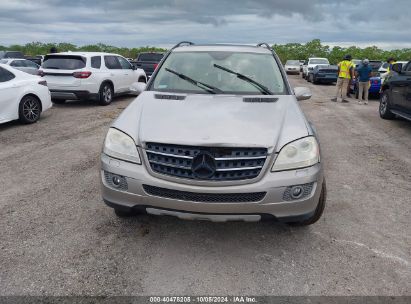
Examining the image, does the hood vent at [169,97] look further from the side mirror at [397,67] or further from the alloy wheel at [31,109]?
the side mirror at [397,67]

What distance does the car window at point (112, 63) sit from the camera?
41.6 ft

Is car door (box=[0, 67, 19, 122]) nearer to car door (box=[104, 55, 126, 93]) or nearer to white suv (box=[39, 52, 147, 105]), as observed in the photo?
white suv (box=[39, 52, 147, 105])

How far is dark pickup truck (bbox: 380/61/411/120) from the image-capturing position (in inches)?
341

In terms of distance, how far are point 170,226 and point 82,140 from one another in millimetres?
4322

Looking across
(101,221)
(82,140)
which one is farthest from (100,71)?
(101,221)

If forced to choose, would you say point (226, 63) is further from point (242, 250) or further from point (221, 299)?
point (221, 299)

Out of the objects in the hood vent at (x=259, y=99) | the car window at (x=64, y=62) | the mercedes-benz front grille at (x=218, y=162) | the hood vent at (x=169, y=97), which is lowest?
the mercedes-benz front grille at (x=218, y=162)

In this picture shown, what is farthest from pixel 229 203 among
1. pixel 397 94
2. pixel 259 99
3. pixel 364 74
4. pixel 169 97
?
pixel 364 74

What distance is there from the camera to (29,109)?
8789mm

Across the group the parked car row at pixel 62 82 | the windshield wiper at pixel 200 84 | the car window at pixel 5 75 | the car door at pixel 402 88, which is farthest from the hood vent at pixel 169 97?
the car door at pixel 402 88

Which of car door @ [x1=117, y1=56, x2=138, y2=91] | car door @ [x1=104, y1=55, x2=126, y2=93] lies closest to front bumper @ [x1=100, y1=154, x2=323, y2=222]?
car door @ [x1=104, y1=55, x2=126, y2=93]

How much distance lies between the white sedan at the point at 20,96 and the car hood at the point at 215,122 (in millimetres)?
5520

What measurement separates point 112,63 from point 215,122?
35.1ft

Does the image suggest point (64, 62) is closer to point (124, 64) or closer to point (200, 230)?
point (124, 64)
